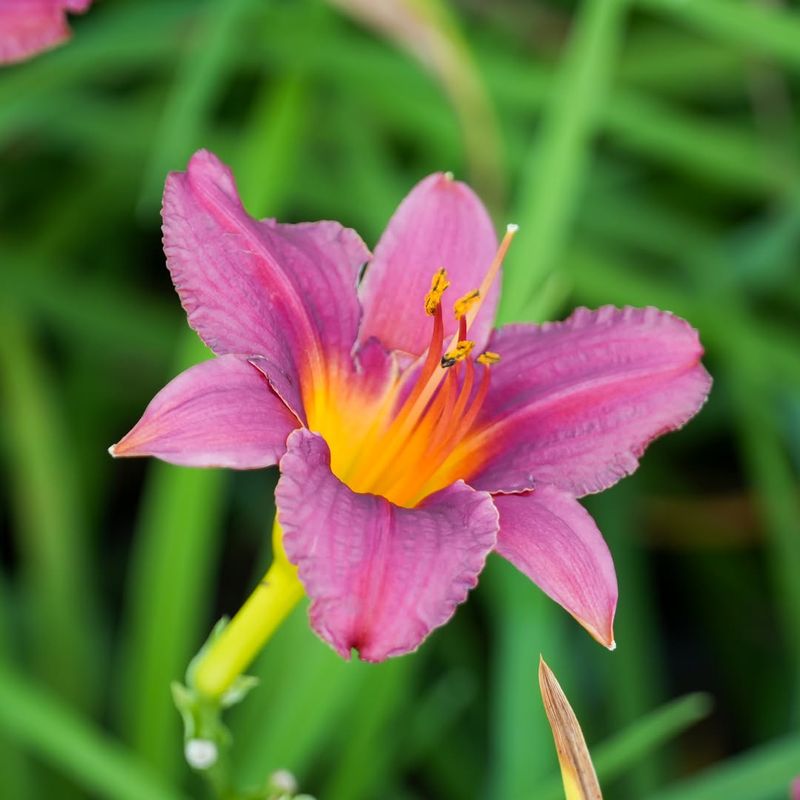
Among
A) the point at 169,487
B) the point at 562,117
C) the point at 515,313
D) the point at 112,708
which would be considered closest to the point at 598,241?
the point at 562,117

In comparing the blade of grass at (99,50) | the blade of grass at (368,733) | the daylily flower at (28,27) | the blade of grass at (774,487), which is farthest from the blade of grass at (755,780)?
the blade of grass at (99,50)

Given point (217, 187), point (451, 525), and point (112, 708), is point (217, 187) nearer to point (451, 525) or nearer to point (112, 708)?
point (451, 525)

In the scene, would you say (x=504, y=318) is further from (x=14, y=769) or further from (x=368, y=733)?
(x=14, y=769)

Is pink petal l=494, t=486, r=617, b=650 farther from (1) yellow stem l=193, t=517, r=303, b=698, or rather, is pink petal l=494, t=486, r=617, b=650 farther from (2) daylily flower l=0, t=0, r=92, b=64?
(2) daylily flower l=0, t=0, r=92, b=64

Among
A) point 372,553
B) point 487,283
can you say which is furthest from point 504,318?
point 372,553

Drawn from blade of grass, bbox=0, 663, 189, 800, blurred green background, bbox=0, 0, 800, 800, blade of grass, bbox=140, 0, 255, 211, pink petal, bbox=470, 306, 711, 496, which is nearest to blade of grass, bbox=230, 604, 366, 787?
blurred green background, bbox=0, 0, 800, 800

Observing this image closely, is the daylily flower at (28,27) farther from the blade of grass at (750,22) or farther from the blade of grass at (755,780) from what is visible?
the blade of grass at (755,780)
